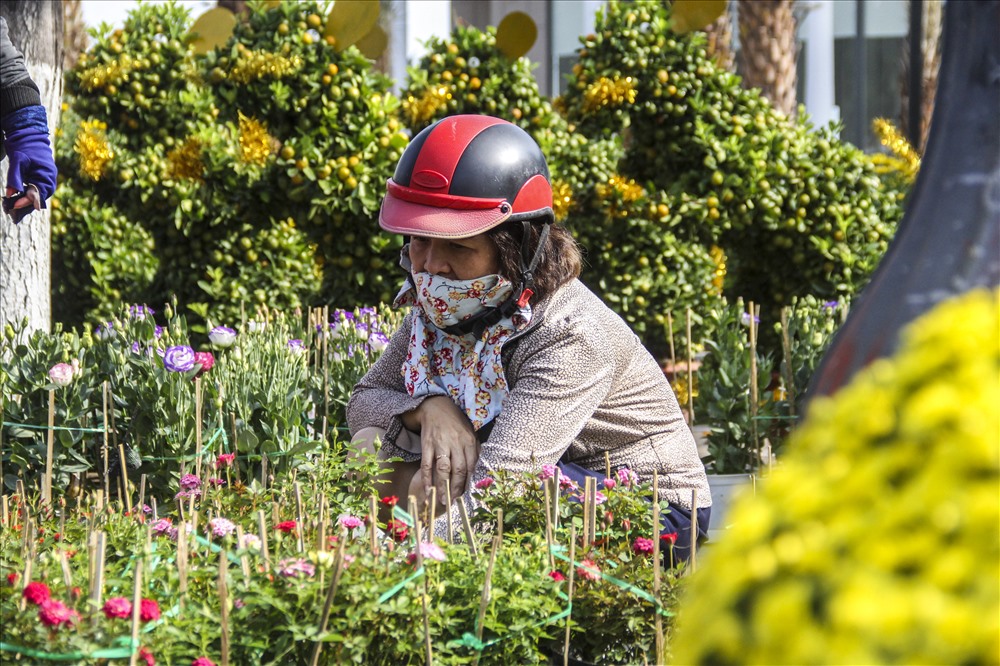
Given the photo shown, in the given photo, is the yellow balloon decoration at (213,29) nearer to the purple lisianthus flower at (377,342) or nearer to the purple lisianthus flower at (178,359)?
the purple lisianthus flower at (377,342)

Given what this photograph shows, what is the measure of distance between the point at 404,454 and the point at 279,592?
1185mm

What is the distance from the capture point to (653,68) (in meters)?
6.66

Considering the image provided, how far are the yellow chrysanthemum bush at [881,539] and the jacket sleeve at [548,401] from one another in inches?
64.1

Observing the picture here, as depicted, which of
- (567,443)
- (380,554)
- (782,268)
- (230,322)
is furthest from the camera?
(782,268)

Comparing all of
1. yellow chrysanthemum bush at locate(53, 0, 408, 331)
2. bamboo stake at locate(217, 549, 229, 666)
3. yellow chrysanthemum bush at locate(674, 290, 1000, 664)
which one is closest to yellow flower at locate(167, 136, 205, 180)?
yellow chrysanthemum bush at locate(53, 0, 408, 331)

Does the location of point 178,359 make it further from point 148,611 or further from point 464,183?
point 148,611

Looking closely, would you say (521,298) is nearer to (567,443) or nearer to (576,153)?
(567,443)

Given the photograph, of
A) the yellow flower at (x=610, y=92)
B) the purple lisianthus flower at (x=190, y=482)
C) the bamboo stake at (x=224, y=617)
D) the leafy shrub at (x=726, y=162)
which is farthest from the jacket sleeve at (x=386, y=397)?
the yellow flower at (x=610, y=92)

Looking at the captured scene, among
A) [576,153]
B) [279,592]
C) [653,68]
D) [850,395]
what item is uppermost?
[653,68]

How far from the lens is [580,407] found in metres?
2.70

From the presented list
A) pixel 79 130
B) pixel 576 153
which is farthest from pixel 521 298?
pixel 79 130

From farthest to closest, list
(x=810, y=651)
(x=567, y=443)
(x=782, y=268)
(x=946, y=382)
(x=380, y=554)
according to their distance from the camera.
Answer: (x=782, y=268)
(x=567, y=443)
(x=380, y=554)
(x=946, y=382)
(x=810, y=651)

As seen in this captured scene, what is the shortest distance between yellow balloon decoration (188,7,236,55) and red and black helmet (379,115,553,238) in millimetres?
4257

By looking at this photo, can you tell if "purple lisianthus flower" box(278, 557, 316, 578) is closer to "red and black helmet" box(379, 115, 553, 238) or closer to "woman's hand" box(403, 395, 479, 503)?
"woman's hand" box(403, 395, 479, 503)
